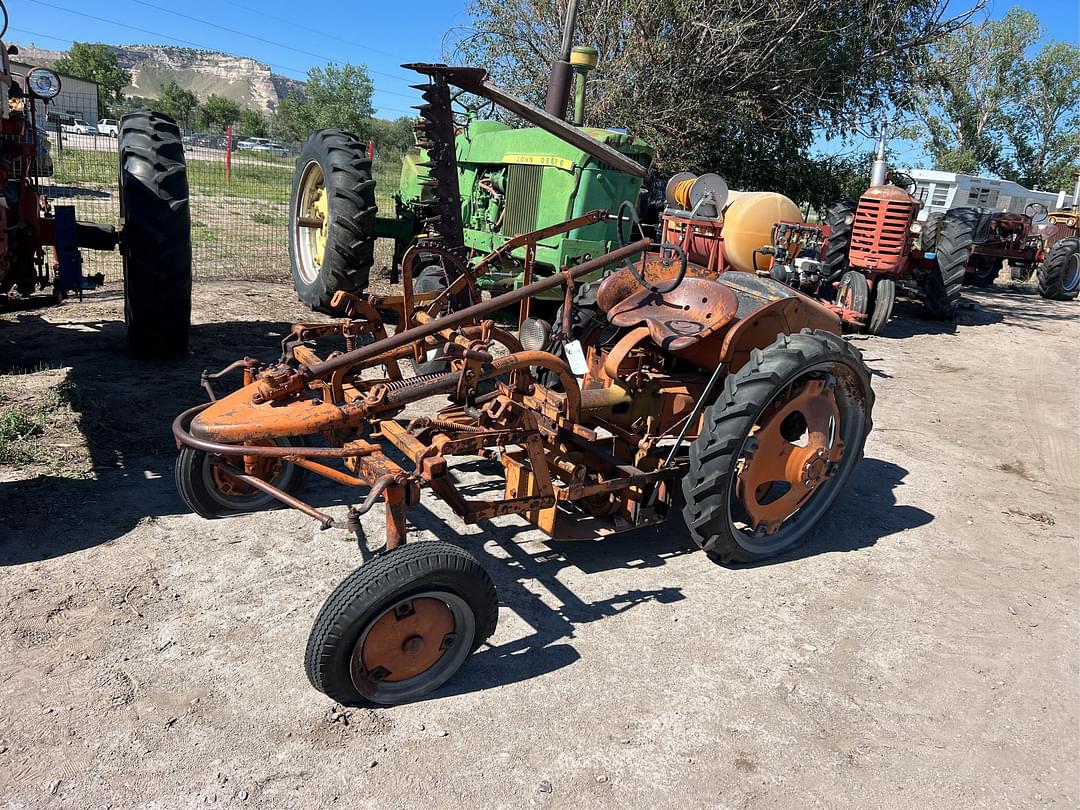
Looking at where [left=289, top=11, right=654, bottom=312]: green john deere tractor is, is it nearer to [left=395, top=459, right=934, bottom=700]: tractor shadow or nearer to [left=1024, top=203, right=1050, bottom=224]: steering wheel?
[left=395, top=459, right=934, bottom=700]: tractor shadow

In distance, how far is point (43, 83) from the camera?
5.34 m

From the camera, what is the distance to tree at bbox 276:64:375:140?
170 ft

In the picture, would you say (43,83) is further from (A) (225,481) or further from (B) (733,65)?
(B) (733,65)

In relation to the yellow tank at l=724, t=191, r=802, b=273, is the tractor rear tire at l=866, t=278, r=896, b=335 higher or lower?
A: lower

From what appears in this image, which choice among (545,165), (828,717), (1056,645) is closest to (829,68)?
(545,165)

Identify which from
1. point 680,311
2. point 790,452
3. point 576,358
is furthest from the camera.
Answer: point 680,311

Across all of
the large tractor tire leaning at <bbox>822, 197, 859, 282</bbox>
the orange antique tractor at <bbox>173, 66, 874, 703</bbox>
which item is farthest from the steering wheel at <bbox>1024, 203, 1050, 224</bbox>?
the orange antique tractor at <bbox>173, 66, 874, 703</bbox>

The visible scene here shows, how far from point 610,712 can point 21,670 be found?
2.09 meters

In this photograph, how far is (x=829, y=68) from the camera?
14.1 meters

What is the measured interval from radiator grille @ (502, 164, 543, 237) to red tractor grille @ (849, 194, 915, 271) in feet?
16.2

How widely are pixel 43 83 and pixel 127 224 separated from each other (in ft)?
3.83

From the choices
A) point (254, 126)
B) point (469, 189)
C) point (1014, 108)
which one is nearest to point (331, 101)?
point (254, 126)

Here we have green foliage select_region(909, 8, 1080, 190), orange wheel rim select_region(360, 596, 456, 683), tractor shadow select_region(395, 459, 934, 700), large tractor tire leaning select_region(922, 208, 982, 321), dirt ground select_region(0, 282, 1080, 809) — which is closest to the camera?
dirt ground select_region(0, 282, 1080, 809)

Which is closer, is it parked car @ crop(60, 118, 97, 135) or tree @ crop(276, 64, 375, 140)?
parked car @ crop(60, 118, 97, 135)
